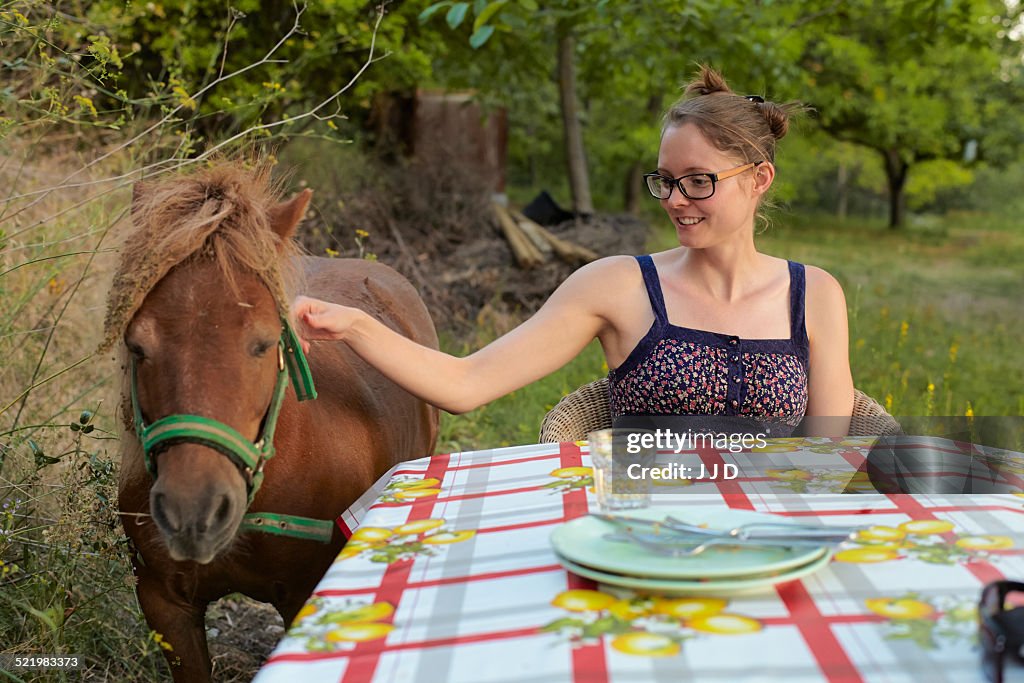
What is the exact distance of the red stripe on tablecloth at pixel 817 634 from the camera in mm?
1066

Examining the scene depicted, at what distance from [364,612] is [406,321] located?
238 cm

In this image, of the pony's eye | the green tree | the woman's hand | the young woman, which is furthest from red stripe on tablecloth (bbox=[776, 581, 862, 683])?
the green tree

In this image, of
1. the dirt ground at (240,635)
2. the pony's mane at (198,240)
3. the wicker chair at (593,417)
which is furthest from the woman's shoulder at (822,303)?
the dirt ground at (240,635)

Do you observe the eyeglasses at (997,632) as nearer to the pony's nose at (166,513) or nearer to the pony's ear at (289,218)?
the pony's nose at (166,513)

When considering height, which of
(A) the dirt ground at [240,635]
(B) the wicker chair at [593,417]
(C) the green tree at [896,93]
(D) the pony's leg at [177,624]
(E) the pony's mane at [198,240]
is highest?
(C) the green tree at [896,93]

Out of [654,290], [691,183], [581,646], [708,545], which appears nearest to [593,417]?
[654,290]

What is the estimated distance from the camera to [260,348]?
1995 mm

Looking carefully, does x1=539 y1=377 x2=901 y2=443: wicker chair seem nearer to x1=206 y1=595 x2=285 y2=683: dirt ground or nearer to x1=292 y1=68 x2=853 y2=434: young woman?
x1=292 y1=68 x2=853 y2=434: young woman

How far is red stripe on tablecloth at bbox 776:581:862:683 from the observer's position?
3.50ft

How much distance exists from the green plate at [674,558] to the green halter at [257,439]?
0.72m

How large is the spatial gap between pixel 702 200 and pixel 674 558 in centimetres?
156

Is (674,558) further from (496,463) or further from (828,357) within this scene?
(828,357)

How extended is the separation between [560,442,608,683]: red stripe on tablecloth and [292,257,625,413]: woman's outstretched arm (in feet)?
1.71

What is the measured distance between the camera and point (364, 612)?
130 centimetres
